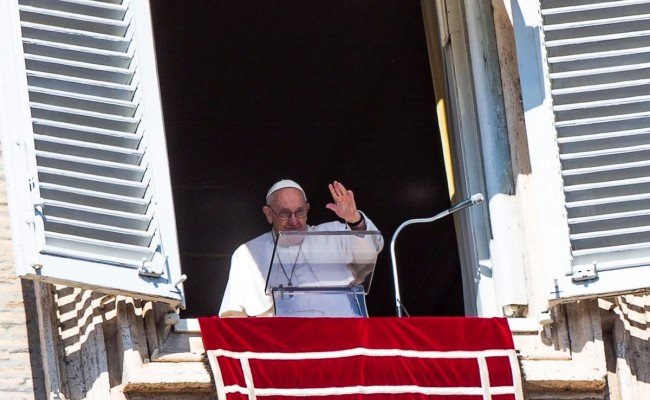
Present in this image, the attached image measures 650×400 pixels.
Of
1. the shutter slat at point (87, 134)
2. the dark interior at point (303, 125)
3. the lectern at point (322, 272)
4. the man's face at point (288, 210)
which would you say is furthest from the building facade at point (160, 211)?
the dark interior at point (303, 125)

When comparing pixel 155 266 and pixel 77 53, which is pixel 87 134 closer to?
pixel 77 53

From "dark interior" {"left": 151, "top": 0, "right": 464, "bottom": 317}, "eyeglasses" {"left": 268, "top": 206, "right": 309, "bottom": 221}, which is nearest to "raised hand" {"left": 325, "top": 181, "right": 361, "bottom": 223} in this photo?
"eyeglasses" {"left": 268, "top": 206, "right": 309, "bottom": 221}

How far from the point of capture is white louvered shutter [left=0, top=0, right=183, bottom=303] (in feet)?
23.9

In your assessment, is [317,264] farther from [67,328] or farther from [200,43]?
[200,43]

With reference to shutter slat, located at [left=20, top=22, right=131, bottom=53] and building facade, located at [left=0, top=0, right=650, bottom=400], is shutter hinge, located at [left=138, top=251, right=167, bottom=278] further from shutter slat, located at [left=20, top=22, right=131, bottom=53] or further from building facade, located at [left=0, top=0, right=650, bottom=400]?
shutter slat, located at [left=20, top=22, right=131, bottom=53]

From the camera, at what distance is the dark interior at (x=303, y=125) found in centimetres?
1152

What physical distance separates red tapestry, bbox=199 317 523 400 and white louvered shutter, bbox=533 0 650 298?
377 mm

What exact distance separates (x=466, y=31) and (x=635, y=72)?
907 millimetres

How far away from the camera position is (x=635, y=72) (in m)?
7.91

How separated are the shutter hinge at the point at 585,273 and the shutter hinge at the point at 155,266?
1.40 meters

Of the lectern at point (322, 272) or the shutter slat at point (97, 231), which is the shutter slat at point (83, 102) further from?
the lectern at point (322, 272)

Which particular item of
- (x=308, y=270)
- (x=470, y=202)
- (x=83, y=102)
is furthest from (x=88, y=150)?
(x=470, y=202)

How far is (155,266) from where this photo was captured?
742 centimetres

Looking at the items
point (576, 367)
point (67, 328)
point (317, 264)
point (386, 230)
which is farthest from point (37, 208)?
point (386, 230)
